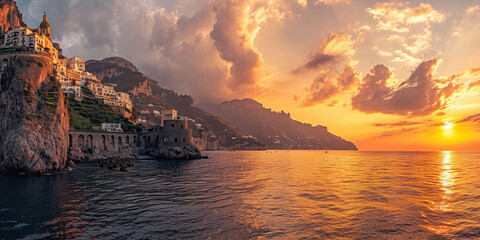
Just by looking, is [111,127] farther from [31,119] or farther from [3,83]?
[31,119]

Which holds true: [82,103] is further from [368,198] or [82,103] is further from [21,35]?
[368,198]

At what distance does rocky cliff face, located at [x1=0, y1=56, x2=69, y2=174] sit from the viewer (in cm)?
4506

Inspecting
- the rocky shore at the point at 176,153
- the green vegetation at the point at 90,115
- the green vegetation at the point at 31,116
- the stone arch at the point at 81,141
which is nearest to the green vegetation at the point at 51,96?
the green vegetation at the point at 31,116

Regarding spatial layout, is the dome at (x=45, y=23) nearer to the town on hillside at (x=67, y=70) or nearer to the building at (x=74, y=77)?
the town on hillside at (x=67, y=70)

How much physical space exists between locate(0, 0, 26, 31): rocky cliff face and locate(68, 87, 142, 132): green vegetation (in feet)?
185

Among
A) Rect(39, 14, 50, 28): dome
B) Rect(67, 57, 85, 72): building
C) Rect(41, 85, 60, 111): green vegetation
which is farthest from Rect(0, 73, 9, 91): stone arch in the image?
Rect(67, 57, 85, 72): building

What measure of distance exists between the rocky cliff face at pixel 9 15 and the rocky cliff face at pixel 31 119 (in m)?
107

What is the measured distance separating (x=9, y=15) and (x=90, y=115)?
89160mm

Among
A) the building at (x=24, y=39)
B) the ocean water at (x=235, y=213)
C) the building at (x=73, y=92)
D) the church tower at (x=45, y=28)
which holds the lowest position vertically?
the ocean water at (x=235, y=213)

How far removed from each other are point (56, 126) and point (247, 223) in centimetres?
5238

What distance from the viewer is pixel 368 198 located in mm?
25891

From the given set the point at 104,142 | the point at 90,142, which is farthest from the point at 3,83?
the point at 104,142

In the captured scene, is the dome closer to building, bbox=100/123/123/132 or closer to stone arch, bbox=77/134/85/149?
building, bbox=100/123/123/132

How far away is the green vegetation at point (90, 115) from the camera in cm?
9686
